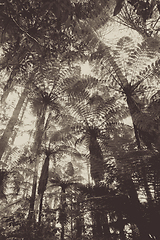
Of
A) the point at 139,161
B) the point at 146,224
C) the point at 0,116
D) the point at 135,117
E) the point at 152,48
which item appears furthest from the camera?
the point at 0,116

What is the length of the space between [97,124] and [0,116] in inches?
277

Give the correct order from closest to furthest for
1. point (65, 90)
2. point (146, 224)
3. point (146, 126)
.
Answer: point (146, 224)
point (146, 126)
point (65, 90)

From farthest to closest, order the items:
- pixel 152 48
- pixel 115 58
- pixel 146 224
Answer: pixel 115 58, pixel 152 48, pixel 146 224

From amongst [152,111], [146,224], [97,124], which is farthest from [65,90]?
[146,224]

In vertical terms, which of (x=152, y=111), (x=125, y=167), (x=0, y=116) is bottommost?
(x=125, y=167)

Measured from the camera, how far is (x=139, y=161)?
3.39ft

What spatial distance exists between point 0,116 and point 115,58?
305 inches

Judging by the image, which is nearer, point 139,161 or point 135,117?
point 139,161

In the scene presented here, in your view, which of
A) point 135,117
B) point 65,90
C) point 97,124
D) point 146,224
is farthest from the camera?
point 65,90

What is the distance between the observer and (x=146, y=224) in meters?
0.88

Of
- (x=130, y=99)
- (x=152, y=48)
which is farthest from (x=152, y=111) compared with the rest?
(x=152, y=48)

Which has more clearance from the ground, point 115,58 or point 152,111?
point 115,58

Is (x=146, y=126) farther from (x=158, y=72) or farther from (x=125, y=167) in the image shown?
(x=158, y=72)

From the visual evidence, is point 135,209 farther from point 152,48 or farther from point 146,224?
point 152,48
